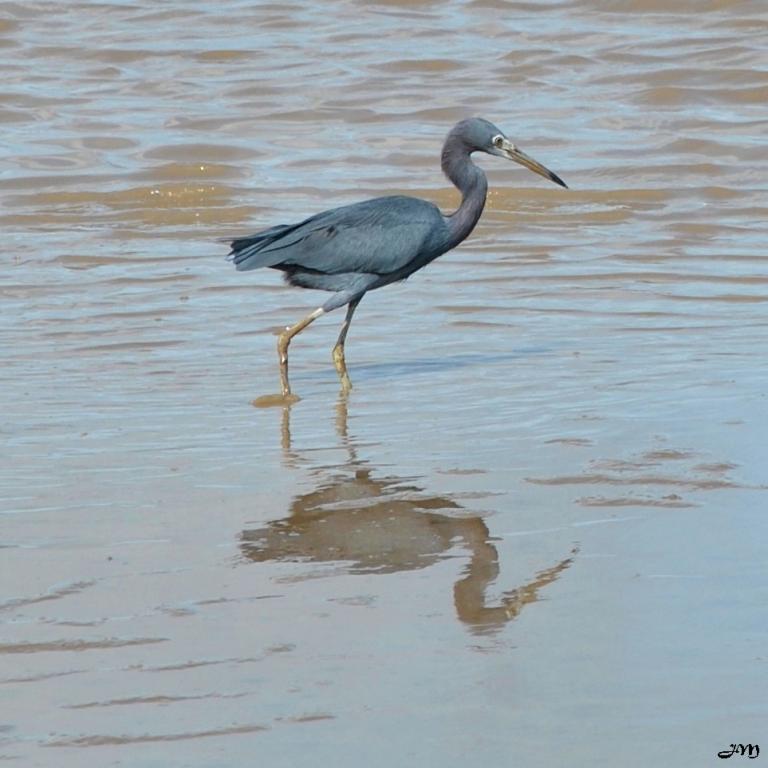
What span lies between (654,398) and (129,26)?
12522mm

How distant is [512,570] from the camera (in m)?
4.86

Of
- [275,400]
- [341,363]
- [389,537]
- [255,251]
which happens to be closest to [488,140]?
[255,251]

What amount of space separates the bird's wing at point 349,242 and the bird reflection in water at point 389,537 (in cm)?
249

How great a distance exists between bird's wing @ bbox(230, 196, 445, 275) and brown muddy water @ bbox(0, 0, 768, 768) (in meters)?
0.46

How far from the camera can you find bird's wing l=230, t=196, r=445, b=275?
27.8 feet

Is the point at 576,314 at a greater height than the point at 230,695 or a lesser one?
lesser

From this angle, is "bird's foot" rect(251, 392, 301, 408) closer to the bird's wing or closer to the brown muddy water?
the brown muddy water

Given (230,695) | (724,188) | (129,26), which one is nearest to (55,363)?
(230,695)

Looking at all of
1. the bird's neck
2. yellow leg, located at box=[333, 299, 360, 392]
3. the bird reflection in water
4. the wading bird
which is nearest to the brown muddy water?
the bird reflection in water

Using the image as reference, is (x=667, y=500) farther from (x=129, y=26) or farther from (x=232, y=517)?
(x=129, y=26)

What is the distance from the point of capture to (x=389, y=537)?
525 cm

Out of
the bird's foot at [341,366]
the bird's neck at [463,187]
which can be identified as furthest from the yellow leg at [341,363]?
the bird's neck at [463,187]

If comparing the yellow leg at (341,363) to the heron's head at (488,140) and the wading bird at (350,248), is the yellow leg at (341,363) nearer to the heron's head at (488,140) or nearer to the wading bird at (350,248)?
the wading bird at (350,248)

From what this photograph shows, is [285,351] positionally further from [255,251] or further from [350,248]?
[350,248]
